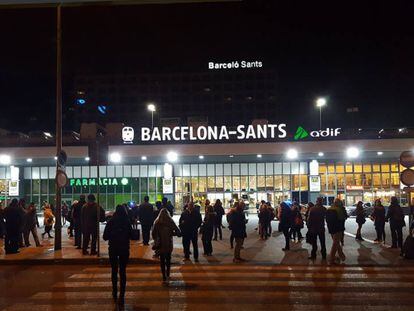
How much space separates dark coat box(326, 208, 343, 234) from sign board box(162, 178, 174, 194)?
28.4 metres

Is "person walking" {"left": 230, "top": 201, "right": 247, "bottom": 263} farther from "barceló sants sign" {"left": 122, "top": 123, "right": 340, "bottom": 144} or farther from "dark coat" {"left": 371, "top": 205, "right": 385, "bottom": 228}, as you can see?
"barceló sants sign" {"left": 122, "top": 123, "right": 340, "bottom": 144}

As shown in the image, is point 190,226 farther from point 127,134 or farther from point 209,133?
point 127,134

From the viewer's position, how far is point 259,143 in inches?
1251

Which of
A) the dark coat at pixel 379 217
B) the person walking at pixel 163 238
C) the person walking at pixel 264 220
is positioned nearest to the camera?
Answer: the person walking at pixel 163 238

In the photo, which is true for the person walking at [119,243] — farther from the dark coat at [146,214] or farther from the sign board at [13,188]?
the sign board at [13,188]

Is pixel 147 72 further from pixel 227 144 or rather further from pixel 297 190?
pixel 227 144

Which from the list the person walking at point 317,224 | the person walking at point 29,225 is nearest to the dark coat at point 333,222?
the person walking at point 317,224

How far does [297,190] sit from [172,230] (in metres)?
33.0

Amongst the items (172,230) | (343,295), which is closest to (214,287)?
(172,230)

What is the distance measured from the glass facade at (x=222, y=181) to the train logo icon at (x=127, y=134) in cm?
1221

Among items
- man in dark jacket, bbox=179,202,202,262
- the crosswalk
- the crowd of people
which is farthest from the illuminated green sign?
the crosswalk

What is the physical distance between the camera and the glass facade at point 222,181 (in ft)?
139

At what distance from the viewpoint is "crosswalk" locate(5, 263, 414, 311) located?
336 inches

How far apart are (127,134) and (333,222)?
66.8ft
